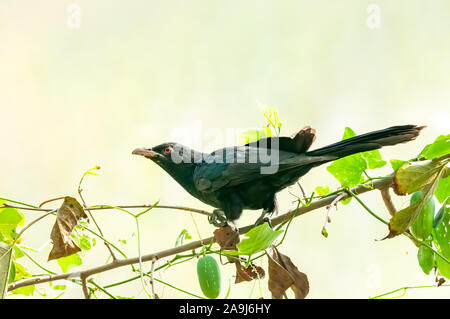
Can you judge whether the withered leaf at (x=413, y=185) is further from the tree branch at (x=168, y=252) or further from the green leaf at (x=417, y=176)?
the tree branch at (x=168, y=252)

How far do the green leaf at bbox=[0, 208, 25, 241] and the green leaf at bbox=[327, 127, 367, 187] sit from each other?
4.10 ft

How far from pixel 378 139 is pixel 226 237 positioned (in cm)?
72

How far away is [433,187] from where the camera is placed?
1683 millimetres

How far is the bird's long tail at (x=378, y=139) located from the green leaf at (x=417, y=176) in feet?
1.09

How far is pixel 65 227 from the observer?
1.75 meters

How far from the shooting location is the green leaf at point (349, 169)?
2.01 m

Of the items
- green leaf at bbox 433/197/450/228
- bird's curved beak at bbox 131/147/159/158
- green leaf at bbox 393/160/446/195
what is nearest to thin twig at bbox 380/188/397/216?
green leaf at bbox 433/197/450/228

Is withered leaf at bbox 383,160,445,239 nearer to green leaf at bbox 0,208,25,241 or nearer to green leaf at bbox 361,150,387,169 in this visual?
green leaf at bbox 361,150,387,169

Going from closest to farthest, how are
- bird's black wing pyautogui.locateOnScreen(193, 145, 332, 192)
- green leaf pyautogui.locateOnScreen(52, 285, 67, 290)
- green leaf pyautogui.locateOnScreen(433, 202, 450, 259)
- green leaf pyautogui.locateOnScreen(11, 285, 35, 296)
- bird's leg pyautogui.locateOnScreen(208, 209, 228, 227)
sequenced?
green leaf pyautogui.locateOnScreen(433, 202, 450, 259), green leaf pyautogui.locateOnScreen(11, 285, 35, 296), green leaf pyautogui.locateOnScreen(52, 285, 67, 290), bird's black wing pyautogui.locateOnScreen(193, 145, 332, 192), bird's leg pyautogui.locateOnScreen(208, 209, 228, 227)

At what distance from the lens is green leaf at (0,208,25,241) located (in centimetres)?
202

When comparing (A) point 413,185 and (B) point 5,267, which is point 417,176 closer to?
(A) point 413,185

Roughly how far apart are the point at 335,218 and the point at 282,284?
466 centimetres
